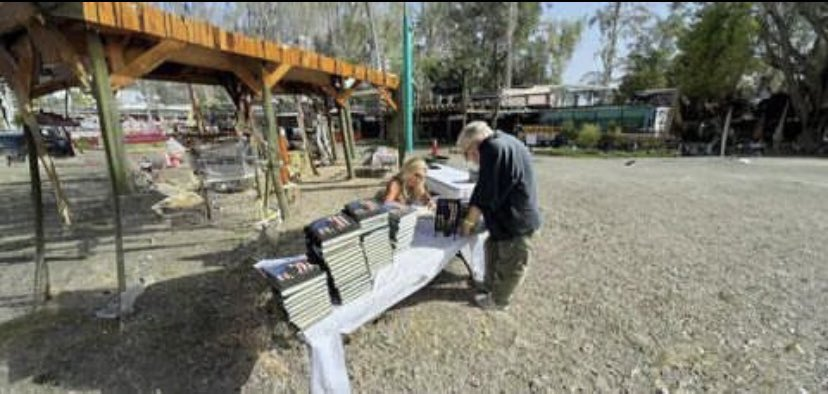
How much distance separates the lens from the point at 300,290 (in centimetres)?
217

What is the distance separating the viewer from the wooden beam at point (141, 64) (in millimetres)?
3379

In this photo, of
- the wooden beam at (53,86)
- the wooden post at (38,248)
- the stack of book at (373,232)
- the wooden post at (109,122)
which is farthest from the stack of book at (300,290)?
the wooden beam at (53,86)

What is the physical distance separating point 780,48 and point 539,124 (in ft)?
36.9

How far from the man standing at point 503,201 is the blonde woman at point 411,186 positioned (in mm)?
933

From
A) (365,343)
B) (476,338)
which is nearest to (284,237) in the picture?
(365,343)

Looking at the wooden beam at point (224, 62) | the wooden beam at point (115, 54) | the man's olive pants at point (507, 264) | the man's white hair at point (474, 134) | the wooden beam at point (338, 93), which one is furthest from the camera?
the wooden beam at point (338, 93)

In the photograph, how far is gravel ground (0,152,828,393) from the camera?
251cm

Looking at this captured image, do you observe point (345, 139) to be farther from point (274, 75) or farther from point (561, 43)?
point (561, 43)

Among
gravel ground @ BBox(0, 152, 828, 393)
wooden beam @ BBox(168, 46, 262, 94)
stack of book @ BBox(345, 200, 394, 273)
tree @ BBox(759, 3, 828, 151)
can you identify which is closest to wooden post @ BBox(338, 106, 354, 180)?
wooden beam @ BBox(168, 46, 262, 94)

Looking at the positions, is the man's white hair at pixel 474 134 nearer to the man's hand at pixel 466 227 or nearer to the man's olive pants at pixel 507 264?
the man's hand at pixel 466 227

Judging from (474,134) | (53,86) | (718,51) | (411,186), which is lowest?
(411,186)

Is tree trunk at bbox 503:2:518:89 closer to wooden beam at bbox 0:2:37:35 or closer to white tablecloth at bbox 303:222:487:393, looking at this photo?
white tablecloth at bbox 303:222:487:393

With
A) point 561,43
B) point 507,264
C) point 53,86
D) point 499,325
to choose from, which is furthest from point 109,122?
point 561,43

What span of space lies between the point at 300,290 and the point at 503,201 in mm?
1453
